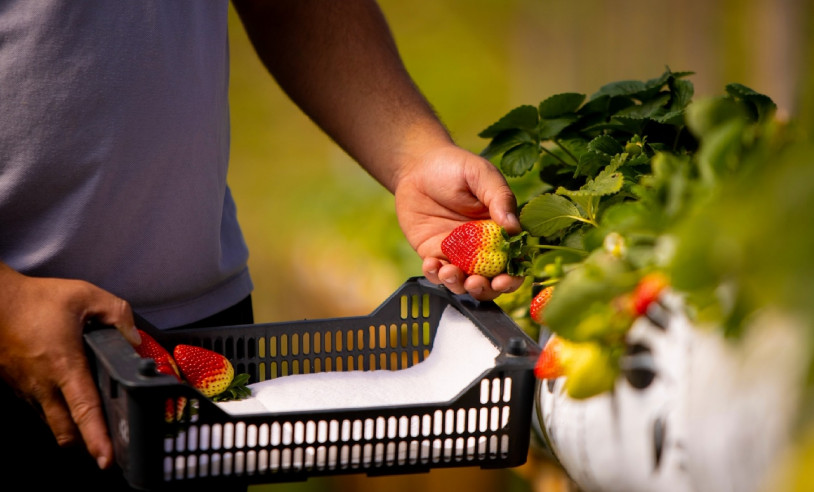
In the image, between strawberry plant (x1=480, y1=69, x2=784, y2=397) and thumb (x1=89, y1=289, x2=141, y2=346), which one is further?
thumb (x1=89, y1=289, x2=141, y2=346)

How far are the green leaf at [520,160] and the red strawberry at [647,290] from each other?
1.49 ft

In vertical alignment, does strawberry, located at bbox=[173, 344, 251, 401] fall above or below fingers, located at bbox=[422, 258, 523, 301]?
below

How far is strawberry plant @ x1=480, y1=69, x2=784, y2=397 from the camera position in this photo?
57 cm

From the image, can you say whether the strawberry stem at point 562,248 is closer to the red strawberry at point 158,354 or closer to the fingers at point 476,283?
the fingers at point 476,283

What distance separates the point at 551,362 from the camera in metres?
0.74

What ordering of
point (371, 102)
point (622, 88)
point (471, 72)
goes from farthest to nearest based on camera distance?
1. point (471, 72)
2. point (371, 102)
3. point (622, 88)

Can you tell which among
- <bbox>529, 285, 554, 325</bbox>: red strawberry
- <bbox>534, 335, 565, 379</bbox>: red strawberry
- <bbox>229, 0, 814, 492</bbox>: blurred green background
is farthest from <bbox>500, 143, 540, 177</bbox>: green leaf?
<bbox>229, 0, 814, 492</bbox>: blurred green background

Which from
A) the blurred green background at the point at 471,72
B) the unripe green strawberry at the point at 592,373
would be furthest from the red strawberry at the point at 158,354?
the blurred green background at the point at 471,72

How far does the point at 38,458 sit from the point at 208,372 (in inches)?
10.6

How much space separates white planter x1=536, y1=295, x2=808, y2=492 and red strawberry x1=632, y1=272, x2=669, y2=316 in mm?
23

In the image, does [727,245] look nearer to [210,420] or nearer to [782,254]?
[782,254]

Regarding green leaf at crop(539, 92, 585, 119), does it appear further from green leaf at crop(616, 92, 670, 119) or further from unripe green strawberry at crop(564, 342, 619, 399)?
unripe green strawberry at crop(564, 342, 619, 399)

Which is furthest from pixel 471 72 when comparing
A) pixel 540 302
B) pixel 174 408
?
pixel 174 408

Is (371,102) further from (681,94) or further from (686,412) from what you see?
(686,412)
